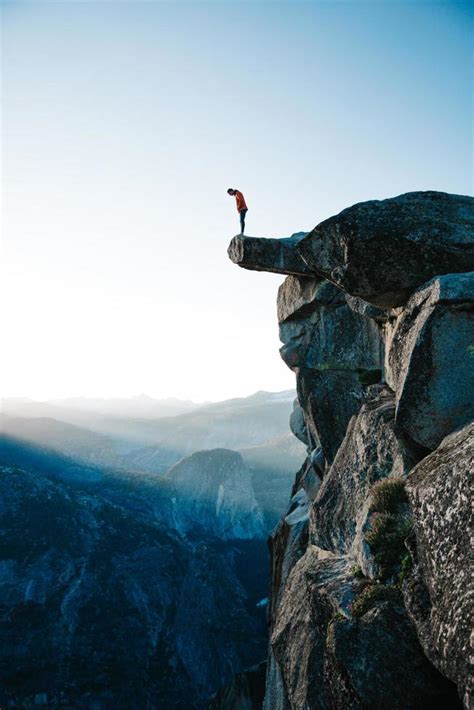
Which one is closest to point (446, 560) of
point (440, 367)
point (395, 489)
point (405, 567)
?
point (405, 567)

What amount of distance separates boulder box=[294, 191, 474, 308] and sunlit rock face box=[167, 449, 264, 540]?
149343 millimetres

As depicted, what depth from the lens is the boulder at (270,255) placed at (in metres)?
26.0

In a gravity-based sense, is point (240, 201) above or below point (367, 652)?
above

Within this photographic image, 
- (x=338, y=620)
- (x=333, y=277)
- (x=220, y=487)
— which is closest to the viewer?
(x=338, y=620)

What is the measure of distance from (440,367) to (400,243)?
4085 millimetres

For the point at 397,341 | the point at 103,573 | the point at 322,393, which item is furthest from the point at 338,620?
the point at 103,573

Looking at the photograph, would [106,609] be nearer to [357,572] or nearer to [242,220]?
[242,220]

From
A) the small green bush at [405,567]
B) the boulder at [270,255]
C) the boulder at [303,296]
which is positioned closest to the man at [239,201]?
the boulder at [270,255]

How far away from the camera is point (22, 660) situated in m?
71.8

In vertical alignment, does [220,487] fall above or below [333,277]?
below

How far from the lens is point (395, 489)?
491 inches

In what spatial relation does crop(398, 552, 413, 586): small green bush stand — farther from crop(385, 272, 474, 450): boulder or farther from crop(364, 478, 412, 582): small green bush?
crop(385, 272, 474, 450): boulder

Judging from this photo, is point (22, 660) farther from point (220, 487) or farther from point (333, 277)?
point (220, 487)

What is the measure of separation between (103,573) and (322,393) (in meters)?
85.5
